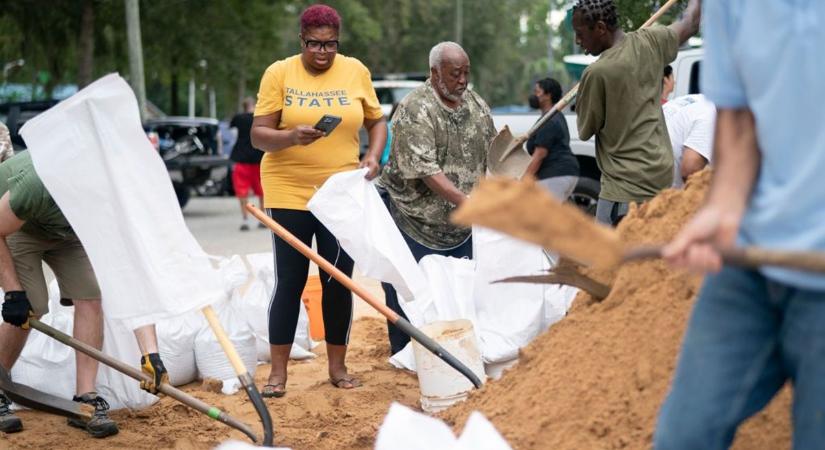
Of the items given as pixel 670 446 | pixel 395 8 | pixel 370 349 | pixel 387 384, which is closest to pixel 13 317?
pixel 387 384

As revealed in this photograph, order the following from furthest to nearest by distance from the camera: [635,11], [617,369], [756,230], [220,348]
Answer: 1. [635,11]
2. [220,348]
3. [617,369]
4. [756,230]

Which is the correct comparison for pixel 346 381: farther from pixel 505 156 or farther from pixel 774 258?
pixel 774 258

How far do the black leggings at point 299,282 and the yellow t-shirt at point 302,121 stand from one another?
0.09 metres

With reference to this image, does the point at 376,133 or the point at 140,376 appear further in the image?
the point at 376,133

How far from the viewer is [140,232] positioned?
3.94 m

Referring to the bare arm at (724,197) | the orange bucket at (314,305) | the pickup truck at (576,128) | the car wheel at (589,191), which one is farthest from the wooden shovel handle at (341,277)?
the car wheel at (589,191)

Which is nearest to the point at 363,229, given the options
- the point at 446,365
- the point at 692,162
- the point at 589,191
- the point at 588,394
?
the point at 446,365

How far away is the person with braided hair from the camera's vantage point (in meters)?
4.79

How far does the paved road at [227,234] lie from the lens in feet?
27.7

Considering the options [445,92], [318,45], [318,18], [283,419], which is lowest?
[283,419]

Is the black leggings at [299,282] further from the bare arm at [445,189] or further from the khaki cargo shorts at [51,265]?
the khaki cargo shorts at [51,265]

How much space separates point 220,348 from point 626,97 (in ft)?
7.73

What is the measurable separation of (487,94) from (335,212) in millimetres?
44941

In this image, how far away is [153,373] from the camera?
4.34 metres
